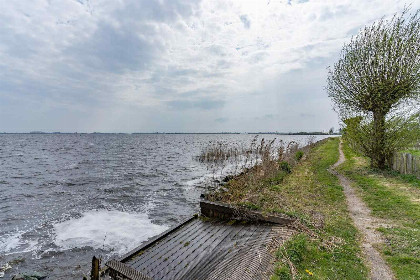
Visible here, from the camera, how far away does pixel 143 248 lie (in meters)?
6.28

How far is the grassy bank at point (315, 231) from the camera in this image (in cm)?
461

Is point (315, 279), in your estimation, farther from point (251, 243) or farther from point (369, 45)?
point (369, 45)

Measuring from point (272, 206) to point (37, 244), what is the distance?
9097 millimetres

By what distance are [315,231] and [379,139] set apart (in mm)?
11307

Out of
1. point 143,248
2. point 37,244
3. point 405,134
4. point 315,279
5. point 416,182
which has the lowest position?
point 37,244

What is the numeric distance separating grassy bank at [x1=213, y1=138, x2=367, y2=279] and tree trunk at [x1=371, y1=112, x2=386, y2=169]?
470 centimetres

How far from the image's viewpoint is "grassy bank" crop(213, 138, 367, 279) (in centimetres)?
461

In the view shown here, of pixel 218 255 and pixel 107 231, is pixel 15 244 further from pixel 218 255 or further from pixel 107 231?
pixel 218 255

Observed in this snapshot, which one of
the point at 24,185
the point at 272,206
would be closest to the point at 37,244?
the point at 272,206

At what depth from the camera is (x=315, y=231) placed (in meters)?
6.32

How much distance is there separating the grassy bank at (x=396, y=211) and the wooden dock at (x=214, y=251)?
2375 mm

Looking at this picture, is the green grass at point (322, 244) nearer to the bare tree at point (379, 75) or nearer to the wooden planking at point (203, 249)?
the wooden planking at point (203, 249)

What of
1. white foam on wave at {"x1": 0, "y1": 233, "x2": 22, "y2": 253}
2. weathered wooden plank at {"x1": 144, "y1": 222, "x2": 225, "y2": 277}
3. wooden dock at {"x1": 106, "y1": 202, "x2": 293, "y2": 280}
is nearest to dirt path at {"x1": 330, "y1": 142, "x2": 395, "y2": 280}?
wooden dock at {"x1": 106, "y1": 202, "x2": 293, "y2": 280}

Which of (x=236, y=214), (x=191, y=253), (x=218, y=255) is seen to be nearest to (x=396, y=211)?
(x=236, y=214)
